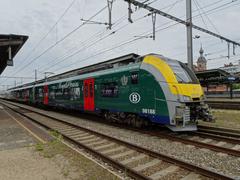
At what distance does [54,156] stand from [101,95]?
22.7 feet

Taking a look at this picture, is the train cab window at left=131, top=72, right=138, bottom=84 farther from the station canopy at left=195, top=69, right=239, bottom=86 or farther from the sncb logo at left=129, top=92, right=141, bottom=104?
the station canopy at left=195, top=69, right=239, bottom=86

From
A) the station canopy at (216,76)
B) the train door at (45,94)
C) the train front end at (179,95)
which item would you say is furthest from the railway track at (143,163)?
the station canopy at (216,76)

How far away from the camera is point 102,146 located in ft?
28.2

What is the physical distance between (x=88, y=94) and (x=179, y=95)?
7088mm

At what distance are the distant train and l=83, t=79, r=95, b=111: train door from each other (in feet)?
0.18

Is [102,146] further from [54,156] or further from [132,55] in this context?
[132,55]

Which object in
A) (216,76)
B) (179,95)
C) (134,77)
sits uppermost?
(216,76)

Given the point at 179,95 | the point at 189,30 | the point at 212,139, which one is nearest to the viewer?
the point at 212,139

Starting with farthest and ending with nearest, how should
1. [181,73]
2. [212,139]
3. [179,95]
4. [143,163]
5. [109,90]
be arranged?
[109,90]
[181,73]
[179,95]
[212,139]
[143,163]

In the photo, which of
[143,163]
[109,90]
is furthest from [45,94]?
[143,163]

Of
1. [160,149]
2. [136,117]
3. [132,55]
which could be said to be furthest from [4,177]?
[132,55]

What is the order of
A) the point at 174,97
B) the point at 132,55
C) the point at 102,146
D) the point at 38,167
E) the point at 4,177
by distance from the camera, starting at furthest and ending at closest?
the point at 132,55 < the point at 174,97 < the point at 102,146 < the point at 38,167 < the point at 4,177

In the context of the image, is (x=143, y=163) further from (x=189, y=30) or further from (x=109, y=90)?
(x=189, y=30)

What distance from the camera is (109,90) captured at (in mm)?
13109
